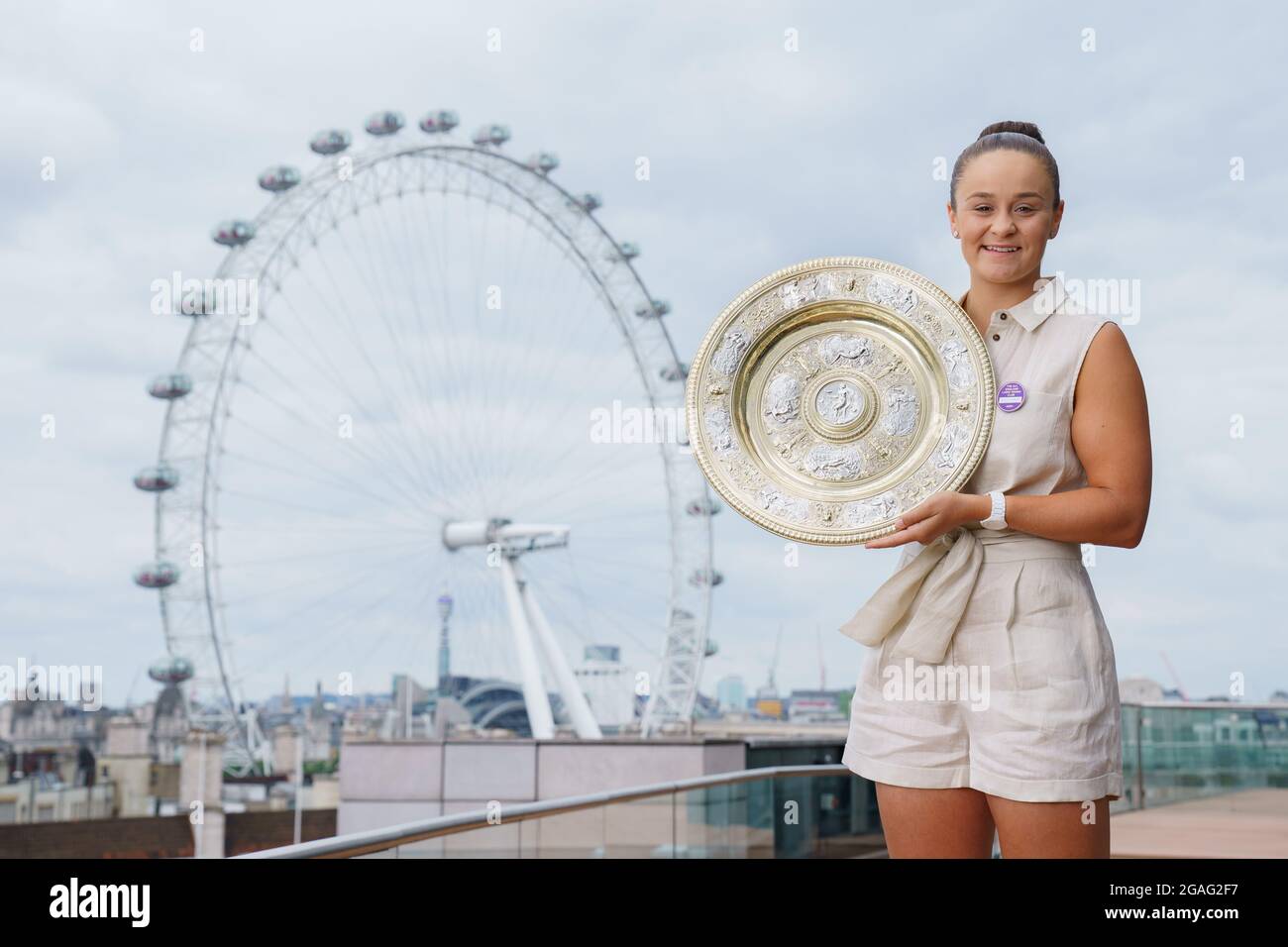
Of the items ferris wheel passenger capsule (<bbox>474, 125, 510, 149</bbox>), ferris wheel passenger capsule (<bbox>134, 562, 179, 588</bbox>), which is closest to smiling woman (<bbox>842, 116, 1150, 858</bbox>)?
ferris wheel passenger capsule (<bbox>134, 562, 179, 588</bbox>)

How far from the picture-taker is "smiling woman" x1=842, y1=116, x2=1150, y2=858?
1.86 meters

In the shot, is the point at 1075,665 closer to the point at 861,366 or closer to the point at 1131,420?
the point at 1131,420

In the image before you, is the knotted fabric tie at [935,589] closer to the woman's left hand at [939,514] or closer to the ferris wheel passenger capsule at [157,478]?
the woman's left hand at [939,514]

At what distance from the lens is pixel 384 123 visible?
69.8ft

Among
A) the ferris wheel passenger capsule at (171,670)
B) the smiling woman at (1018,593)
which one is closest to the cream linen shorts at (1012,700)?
the smiling woman at (1018,593)

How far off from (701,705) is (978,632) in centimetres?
2284

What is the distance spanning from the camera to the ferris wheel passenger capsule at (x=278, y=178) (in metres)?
20.9

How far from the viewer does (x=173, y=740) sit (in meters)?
38.0

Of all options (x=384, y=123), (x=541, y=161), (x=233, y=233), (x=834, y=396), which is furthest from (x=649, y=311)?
(x=834, y=396)

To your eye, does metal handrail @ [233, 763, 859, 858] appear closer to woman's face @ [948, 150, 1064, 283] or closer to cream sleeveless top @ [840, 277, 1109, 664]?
cream sleeveless top @ [840, 277, 1109, 664]

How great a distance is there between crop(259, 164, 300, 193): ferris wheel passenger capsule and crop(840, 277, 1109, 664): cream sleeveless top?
2030 centimetres

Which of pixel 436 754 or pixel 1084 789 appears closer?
pixel 1084 789
